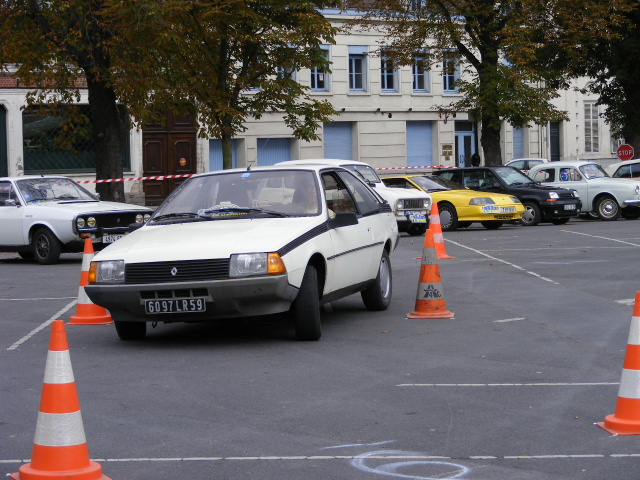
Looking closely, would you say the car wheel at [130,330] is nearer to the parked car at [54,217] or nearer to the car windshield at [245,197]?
the car windshield at [245,197]

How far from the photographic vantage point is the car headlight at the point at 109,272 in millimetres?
9477

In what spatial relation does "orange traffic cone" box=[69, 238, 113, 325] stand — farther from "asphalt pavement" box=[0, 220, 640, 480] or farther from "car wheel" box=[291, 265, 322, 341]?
"car wheel" box=[291, 265, 322, 341]

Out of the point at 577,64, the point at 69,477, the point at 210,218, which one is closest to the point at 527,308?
the point at 210,218

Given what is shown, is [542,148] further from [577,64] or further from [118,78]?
[118,78]

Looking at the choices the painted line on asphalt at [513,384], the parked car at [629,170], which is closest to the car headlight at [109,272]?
the painted line on asphalt at [513,384]

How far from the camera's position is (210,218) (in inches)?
412

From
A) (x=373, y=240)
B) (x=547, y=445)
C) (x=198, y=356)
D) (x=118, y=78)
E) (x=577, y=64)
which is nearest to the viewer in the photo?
(x=547, y=445)

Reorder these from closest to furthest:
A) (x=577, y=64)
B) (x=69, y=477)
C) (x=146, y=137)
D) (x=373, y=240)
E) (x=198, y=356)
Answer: (x=69, y=477) → (x=198, y=356) → (x=373, y=240) → (x=577, y=64) → (x=146, y=137)

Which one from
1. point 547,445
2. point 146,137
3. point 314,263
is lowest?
point 547,445

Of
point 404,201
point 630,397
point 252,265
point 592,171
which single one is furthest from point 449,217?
point 630,397

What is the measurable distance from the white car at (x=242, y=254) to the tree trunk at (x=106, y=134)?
16330 millimetres

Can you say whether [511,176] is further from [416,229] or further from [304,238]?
[304,238]

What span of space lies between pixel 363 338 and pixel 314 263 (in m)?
0.79

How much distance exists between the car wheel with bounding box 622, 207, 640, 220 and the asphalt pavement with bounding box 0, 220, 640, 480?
55.2 feet
